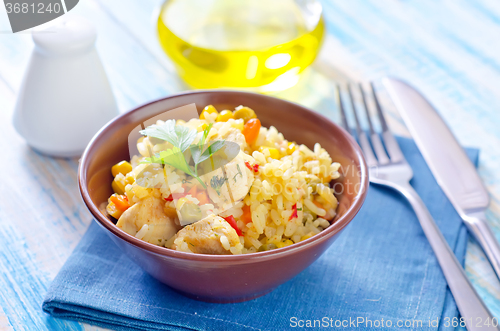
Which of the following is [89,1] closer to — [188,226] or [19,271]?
[19,271]

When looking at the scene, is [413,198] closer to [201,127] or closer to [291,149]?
[291,149]

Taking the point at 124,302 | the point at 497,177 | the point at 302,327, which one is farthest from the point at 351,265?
the point at 497,177

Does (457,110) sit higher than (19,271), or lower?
lower

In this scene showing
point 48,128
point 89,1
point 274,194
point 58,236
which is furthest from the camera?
point 89,1

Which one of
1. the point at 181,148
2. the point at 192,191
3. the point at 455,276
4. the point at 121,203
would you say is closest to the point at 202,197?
the point at 192,191

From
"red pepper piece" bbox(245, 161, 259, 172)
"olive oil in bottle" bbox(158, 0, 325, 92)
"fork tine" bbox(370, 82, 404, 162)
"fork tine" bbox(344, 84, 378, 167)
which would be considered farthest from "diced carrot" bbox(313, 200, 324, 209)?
"olive oil in bottle" bbox(158, 0, 325, 92)
